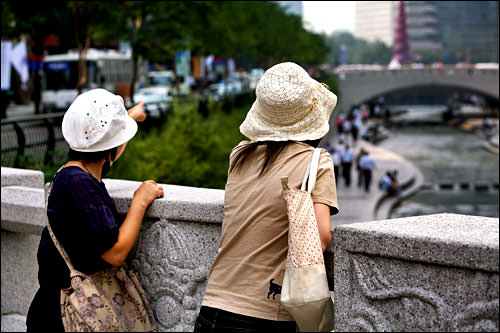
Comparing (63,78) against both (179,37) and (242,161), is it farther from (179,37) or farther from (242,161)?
(242,161)

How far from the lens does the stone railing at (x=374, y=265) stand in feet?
7.34

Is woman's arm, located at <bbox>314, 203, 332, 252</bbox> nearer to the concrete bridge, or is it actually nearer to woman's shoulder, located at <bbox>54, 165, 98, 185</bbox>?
woman's shoulder, located at <bbox>54, 165, 98, 185</bbox>

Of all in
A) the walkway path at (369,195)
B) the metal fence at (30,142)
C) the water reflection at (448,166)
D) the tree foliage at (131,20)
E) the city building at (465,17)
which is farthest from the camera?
the water reflection at (448,166)

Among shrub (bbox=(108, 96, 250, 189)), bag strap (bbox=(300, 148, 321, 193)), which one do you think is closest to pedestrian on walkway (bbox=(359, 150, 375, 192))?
shrub (bbox=(108, 96, 250, 189))

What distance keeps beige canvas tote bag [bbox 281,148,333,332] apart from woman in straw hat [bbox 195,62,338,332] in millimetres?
102

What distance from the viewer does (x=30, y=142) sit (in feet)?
32.0

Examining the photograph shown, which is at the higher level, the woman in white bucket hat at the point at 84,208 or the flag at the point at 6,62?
the flag at the point at 6,62

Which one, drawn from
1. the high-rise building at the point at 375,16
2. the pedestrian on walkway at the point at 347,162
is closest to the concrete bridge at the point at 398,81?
the high-rise building at the point at 375,16

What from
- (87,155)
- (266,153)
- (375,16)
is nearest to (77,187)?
(87,155)

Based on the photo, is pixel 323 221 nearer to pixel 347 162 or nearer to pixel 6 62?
pixel 6 62

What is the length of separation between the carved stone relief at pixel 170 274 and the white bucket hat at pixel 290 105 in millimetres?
943

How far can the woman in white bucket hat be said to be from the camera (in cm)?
267

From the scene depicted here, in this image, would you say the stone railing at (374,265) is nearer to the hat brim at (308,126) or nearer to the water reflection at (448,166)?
the hat brim at (308,126)

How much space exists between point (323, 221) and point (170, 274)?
1.22 metres
